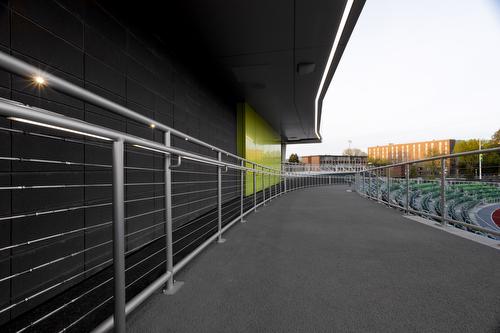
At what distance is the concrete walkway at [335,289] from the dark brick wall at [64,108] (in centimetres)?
83

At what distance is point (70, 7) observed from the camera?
→ 5.53 feet

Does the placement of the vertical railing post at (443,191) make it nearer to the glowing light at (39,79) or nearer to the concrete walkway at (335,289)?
the concrete walkway at (335,289)

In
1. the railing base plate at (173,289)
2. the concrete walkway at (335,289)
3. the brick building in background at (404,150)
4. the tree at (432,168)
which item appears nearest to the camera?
the concrete walkway at (335,289)

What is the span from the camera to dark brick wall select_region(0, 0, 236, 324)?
128 cm

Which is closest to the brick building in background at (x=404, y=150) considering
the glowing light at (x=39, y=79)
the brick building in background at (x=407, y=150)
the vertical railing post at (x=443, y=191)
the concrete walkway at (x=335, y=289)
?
the brick building in background at (x=407, y=150)

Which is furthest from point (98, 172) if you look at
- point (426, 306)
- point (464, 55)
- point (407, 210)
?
point (464, 55)

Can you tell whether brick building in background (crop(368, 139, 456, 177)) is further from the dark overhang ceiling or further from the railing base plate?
the railing base plate

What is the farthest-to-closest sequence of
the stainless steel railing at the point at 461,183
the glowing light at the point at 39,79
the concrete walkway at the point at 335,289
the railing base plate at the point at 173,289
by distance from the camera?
the stainless steel railing at the point at 461,183 → the railing base plate at the point at 173,289 → the concrete walkway at the point at 335,289 → the glowing light at the point at 39,79

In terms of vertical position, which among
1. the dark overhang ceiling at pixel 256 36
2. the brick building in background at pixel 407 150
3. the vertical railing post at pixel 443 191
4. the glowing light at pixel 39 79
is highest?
the brick building in background at pixel 407 150

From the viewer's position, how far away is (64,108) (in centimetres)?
159

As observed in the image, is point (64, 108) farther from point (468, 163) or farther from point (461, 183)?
point (468, 163)

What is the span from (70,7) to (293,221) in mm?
3227

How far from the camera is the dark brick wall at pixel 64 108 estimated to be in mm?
1284

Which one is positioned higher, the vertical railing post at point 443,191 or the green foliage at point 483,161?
the green foliage at point 483,161
